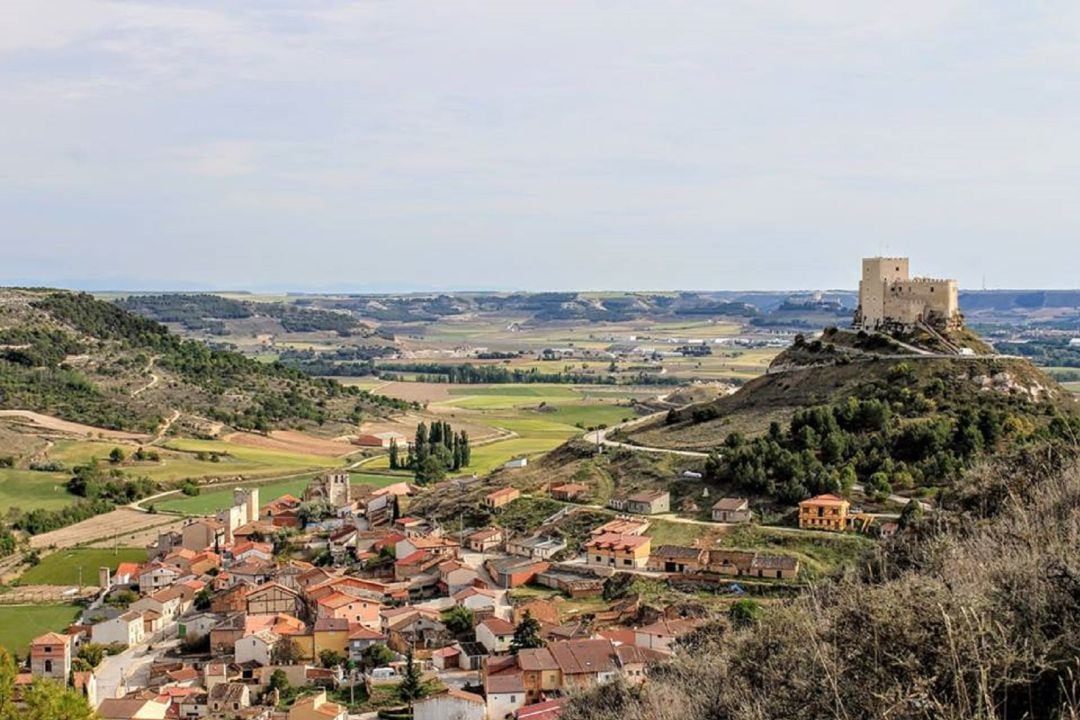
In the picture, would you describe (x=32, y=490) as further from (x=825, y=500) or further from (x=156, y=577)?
(x=825, y=500)

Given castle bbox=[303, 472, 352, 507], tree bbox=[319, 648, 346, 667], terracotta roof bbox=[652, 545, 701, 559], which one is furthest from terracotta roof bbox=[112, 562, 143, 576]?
terracotta roof bbox=[652, 545, 701, 559]

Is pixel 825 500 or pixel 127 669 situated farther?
pixel 825 500

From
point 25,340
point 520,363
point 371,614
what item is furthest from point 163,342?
point 371,614

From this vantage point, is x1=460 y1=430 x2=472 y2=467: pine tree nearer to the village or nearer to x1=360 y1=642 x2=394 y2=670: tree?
the village

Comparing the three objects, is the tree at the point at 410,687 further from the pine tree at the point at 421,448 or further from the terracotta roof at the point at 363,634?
the pine tree at the point at 421,448

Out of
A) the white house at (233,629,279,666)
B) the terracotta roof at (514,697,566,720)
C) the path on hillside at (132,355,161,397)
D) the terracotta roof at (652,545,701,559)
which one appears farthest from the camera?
the path on hillside at (132,355,161,397)

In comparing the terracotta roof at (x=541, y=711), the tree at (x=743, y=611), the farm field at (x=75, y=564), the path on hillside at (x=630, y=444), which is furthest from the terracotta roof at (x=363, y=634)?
the path on hillside at (x=630, y=444)

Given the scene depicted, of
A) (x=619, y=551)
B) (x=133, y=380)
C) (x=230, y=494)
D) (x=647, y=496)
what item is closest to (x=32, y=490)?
(x=230, y=494)
